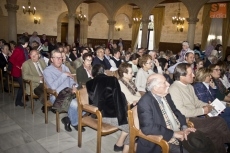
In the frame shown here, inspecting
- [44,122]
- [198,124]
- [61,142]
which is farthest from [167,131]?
[44,122]

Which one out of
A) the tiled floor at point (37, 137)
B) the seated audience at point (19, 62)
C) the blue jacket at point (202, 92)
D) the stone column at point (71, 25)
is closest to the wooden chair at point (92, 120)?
the tiled floor at point (37, 137)

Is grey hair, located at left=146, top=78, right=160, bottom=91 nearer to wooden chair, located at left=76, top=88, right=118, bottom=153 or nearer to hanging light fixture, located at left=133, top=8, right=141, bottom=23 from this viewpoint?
wooden chair, located at left=76, top=88, right=118, bottom=153

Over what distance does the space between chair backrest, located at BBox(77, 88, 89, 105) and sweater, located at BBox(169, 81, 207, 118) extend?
45.4 inches

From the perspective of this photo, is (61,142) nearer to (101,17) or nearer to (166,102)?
(166,102)

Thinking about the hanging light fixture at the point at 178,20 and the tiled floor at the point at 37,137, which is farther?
the hanging light fixture at the point at 178,20

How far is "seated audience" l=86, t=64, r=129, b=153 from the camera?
2.54 m

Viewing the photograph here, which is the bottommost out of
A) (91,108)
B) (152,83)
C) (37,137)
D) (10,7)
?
(37,137)

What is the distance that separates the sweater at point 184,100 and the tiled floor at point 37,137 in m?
1.18

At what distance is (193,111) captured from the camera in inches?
97.7

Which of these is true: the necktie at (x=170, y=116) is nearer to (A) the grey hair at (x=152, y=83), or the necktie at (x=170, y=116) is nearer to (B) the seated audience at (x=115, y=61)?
(A) the grey hair at (x=152, y=83)

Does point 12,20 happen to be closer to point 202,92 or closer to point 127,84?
point 127,84

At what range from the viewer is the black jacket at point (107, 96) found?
8.38 ft

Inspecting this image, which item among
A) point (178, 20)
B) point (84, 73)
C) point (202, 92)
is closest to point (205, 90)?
point (202, 92)

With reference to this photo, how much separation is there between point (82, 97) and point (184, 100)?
137cm
